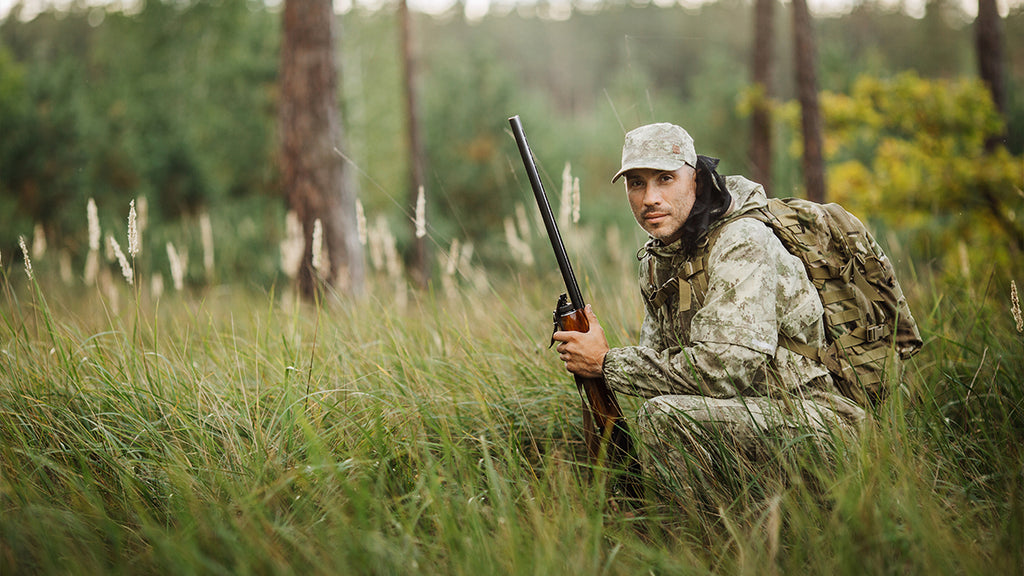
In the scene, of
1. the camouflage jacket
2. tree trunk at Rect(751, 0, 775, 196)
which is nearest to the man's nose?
the camouflage jacket

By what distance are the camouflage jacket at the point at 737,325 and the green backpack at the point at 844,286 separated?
56 millimetres

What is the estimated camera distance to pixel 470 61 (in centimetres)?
1503

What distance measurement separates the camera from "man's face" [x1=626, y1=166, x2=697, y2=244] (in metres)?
2.44

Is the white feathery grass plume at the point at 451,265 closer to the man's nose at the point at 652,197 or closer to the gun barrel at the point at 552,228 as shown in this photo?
the gun barrel at the point at 552,228

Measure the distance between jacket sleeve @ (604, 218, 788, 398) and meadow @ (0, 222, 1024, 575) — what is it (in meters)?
0.34

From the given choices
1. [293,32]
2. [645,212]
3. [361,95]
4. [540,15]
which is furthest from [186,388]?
[540,15]

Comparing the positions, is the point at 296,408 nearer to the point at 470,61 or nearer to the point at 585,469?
the point at 585,469

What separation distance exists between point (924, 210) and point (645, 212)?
725cm

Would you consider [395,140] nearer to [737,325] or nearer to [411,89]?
[411,89]

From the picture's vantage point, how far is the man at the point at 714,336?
2.23m

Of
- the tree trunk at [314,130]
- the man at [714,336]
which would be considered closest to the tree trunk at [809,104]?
the tree trunk at [314,130]

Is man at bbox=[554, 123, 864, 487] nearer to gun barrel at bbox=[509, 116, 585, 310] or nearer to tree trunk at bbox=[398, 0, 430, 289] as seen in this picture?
gun barrel at bbox=[509, 116, 585, 310]

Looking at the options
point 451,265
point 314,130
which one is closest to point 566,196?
point 451,265

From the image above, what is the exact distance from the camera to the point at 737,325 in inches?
87.0
